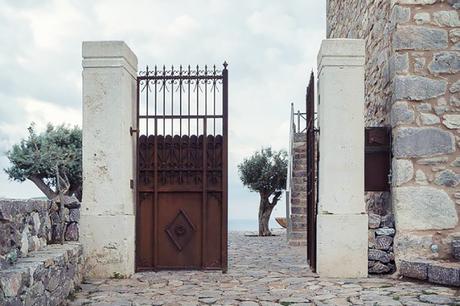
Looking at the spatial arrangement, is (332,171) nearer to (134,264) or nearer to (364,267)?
(364,267)

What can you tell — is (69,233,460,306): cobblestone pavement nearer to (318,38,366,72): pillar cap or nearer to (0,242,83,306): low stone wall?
(0,242,83,306): low stone wall

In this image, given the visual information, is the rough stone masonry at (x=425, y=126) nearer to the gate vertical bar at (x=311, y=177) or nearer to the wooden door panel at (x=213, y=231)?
the gate vertical bar at (x=311, y=177)

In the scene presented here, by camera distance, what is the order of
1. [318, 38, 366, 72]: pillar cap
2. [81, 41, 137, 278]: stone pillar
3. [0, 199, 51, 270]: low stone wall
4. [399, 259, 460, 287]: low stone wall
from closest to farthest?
[0, 199, 51, 270]: low stone wall, [399, 259, 460, 287]: low stone wall, [81, 41, 137, 278]: stone pillar, [318, 38, 366, 72]: pillar cap

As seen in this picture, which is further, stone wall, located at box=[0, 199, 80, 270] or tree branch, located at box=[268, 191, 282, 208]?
tree branch, located at box=[268, 191, 282, 208]

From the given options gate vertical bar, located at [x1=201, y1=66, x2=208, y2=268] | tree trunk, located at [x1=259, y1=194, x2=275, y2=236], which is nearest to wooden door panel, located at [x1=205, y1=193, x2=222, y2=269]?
gate vertical bar, located at [x1=201, y1=66, x2=208, y2=268]

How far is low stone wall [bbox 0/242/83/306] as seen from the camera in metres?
3.93

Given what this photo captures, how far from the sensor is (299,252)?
9.54 meters

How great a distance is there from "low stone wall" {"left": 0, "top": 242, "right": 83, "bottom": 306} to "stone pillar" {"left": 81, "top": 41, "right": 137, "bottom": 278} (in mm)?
517

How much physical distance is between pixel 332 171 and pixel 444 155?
1329 mm

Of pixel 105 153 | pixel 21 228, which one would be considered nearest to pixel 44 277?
pixel 21 228

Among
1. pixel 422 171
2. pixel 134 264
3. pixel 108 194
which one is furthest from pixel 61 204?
pixel 422 171

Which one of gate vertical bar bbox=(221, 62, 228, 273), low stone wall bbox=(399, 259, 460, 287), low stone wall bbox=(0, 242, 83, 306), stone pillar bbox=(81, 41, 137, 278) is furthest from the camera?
gate vertical bar bbox=(221, 62, 228, 273)

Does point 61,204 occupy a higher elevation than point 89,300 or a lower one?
higher

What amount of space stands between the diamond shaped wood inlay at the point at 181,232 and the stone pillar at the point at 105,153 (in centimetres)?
50
